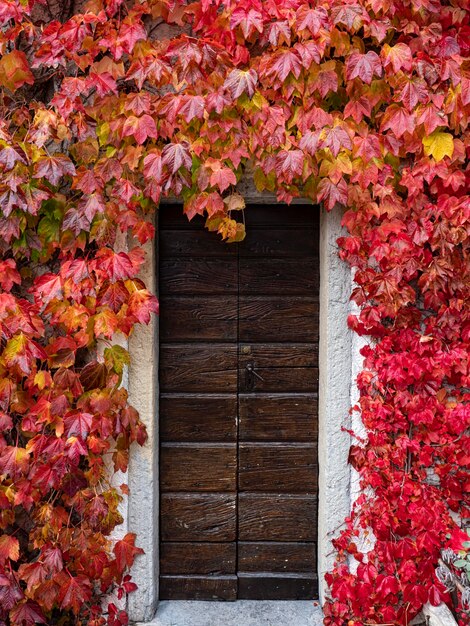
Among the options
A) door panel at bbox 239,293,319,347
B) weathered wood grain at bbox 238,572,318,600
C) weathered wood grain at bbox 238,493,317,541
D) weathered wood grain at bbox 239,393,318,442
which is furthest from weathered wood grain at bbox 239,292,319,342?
weathered wood grain at bbox 238,572,318,600

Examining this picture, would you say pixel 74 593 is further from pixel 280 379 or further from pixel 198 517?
pixel 280 379

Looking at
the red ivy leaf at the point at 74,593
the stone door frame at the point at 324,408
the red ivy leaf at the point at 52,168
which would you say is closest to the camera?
the red ivy leaf at the point at 52,168

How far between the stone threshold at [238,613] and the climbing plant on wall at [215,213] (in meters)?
0.18

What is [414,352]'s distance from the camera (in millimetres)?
2715

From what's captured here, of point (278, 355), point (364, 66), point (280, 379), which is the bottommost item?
point (280, 379)

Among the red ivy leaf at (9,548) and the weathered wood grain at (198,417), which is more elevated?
the weathered wood grain at (198,417)

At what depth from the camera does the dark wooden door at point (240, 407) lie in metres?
3.01

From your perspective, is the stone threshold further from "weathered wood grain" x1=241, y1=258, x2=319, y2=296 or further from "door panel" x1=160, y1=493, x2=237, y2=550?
"weathered wood grain" x1=241, y1=258, x2=319, y2=296

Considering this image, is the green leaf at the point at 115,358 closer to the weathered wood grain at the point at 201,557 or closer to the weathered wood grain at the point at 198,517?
the weathered wood grain at the point at 198,517

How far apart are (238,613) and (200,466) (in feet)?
2.38

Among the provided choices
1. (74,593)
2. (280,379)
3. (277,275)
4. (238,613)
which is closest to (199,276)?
(277,275)

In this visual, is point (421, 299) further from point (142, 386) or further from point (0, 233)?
point (0, 233)

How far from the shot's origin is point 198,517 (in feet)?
10.0

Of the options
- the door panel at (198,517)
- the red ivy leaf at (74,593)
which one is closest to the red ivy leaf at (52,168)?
the door panel at (198,517)
